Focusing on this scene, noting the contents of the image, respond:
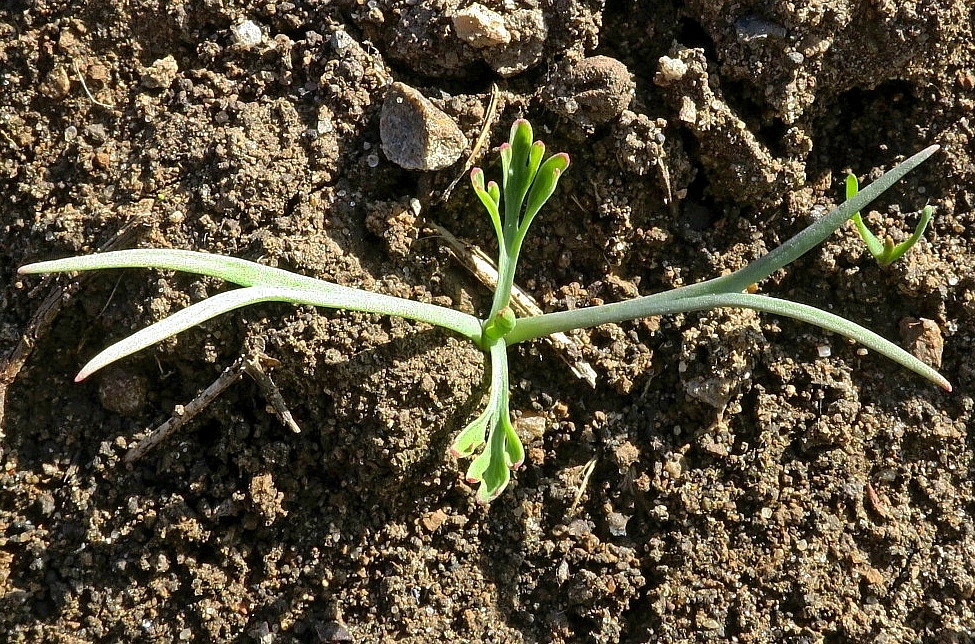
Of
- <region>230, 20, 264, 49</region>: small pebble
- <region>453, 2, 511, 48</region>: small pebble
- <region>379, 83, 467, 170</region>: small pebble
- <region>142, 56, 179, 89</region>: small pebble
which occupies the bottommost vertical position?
<region>142, 56, 179, 89</region>: small pebble

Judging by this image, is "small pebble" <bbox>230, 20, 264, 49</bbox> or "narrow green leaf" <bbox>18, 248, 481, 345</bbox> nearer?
"narrow green leaf" <bbox>18, 248, 481, 345</bbox>

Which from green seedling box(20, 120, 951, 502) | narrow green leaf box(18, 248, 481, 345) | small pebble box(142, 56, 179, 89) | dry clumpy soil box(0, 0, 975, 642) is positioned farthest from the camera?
small pebble box(142, 56, 179, 89)

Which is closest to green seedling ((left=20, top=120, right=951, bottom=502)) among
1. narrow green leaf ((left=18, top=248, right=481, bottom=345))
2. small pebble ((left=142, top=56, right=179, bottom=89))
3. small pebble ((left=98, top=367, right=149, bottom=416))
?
narrow green leaf ((left=18, top=248, right=481, bottom=345))

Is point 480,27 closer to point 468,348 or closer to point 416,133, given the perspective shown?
point 416,133

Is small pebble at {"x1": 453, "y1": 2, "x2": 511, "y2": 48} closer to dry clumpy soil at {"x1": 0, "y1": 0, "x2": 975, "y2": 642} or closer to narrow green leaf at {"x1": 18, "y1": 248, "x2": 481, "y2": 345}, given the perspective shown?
dry clumpy soil at {"x1": 0, "y1": 0, "x2": 975, "y2": 642}

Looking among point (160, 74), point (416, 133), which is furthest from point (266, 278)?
point (160, 74)

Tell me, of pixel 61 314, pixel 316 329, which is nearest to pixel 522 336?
pixel 316 329

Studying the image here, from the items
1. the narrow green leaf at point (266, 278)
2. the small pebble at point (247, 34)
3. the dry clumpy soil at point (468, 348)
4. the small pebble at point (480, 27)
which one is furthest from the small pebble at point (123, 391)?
the small pebble at point (480, 27)
